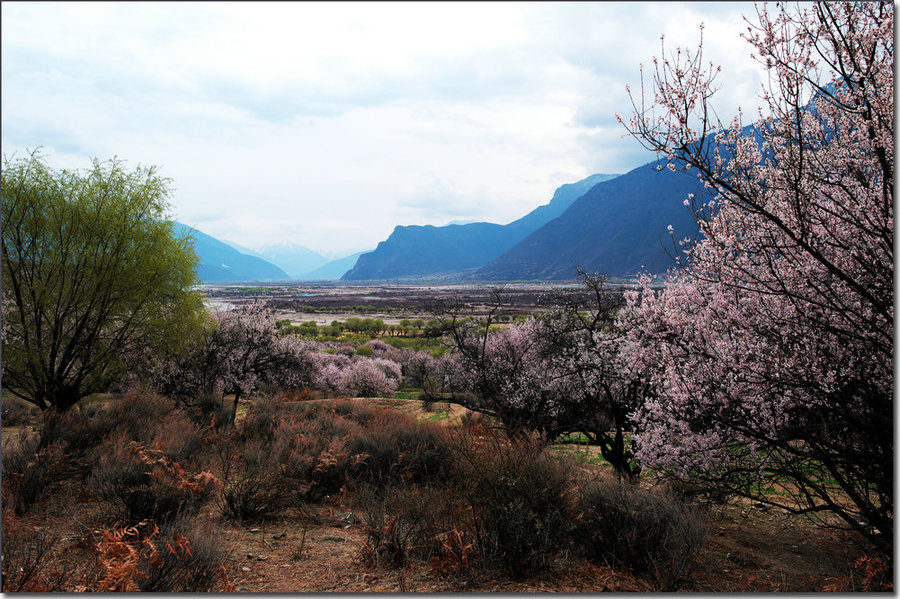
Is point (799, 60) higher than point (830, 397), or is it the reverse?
point (799, 60)

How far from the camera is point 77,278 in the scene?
11.7 meters

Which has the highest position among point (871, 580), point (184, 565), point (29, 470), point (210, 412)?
point (184, 565)

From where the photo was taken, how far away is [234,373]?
738 inches

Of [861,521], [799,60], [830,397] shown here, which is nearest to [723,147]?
[799,60]

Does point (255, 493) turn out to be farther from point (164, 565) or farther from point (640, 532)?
point (640, 532)

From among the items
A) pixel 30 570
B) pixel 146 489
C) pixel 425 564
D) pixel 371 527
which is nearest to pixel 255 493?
pixel 146 489

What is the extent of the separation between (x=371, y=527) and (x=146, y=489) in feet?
10.3

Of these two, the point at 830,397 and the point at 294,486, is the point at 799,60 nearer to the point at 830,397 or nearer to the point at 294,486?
the point at 830,397

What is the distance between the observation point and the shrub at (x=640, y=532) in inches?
185

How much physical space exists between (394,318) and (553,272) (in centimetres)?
12623

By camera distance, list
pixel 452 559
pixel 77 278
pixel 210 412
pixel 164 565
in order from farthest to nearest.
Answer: pixel 210 412
pixel 77 278
pixel 452 559
pixel 164 565

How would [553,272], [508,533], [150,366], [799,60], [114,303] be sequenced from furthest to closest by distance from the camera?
1. [553,272]
2. [150,366]
3. [114,303]
4. [508,533]
5. [799,60]

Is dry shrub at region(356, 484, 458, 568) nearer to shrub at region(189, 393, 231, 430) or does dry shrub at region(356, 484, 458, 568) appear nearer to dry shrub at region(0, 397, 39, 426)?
shrub at region(189, 393, 231, 430)

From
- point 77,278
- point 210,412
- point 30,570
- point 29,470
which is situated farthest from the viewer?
point 210,412
